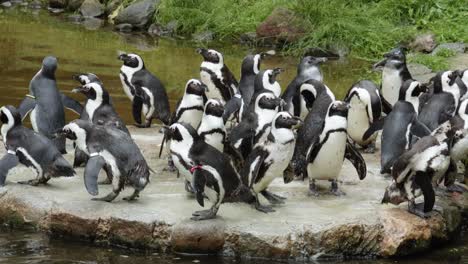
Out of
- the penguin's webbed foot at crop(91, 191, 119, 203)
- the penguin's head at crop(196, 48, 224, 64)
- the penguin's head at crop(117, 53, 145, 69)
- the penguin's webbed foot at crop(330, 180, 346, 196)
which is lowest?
the penguin's webbed foot at crop(91, 191, 119, 203)

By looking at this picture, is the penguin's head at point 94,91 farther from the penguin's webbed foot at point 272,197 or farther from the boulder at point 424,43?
the boulder at point 424,43

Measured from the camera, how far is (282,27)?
16.7 metres

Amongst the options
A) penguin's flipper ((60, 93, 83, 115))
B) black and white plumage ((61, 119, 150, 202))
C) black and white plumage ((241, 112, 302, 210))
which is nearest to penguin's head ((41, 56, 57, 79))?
penguin's flipper ((60, 93, 83, 115))

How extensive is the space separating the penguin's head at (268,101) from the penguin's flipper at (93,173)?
4.78 ft

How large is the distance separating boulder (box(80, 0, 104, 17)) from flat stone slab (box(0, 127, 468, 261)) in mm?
14061

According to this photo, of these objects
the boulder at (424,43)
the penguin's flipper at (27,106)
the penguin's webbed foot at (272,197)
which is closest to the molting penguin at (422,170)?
the penguin's webbed foot at (272,197)

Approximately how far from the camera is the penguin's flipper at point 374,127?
321 inches

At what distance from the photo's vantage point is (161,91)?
375 inches

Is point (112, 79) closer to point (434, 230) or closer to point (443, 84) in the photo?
point (443, 84)

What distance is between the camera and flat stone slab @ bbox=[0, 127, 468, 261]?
6.61 m


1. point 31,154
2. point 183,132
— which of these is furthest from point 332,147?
point 31,154

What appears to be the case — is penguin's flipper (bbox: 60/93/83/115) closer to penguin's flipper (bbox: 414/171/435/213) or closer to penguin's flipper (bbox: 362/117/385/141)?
penguin's flipper (bbox: 362/117/385/141)

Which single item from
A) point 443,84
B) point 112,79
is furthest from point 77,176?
point 112,79

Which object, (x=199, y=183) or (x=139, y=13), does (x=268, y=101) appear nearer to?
(x=199, y=183)
